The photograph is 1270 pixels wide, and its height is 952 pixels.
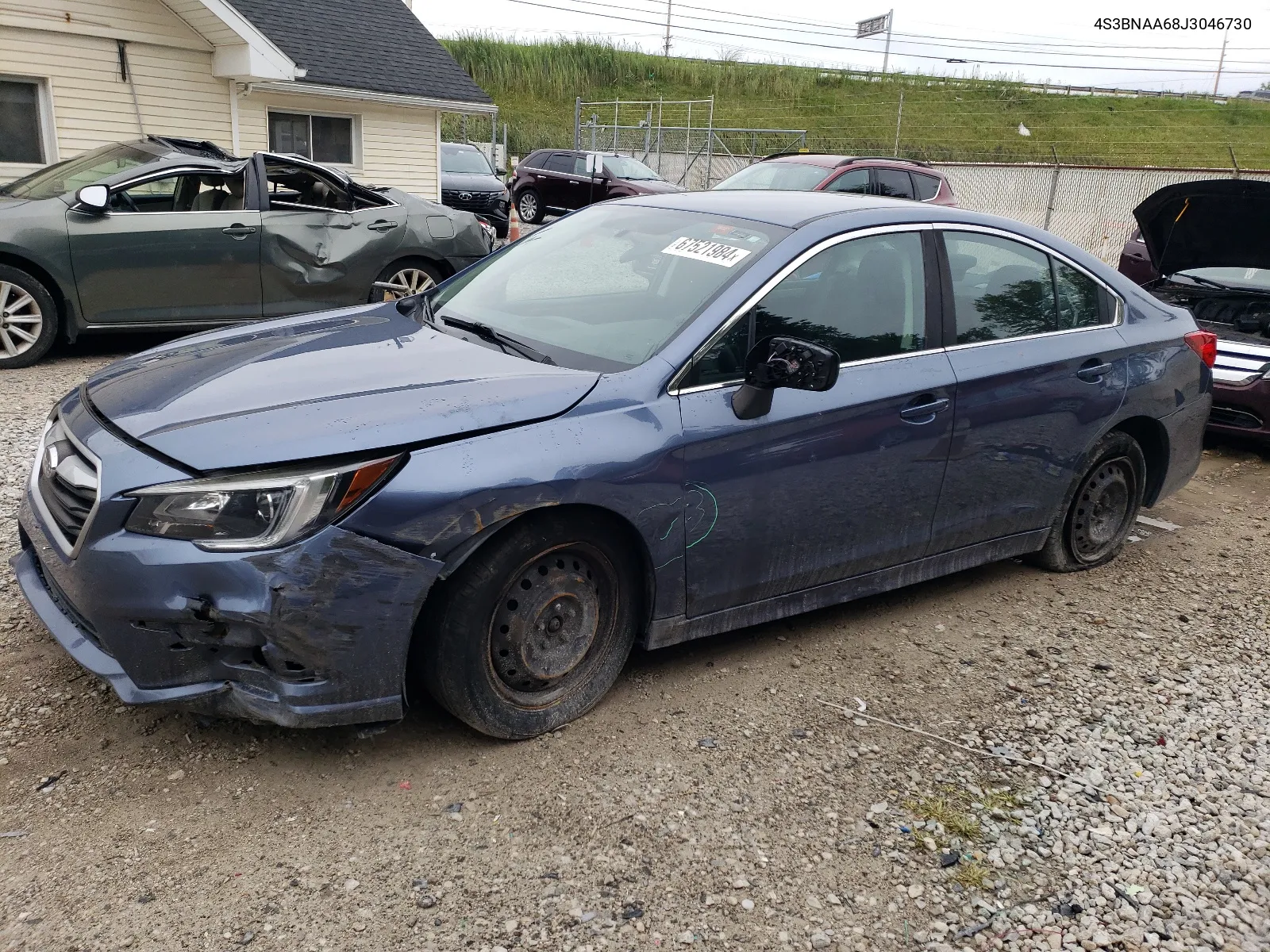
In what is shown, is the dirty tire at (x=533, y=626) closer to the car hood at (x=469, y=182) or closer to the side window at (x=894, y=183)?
the side window at (x=894, y=183)

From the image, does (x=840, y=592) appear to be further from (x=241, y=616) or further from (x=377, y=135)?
(x=377, y=135)

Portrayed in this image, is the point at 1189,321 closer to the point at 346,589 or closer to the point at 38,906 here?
the point at 346,589

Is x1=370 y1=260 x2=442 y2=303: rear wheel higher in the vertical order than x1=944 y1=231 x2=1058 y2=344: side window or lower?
lower

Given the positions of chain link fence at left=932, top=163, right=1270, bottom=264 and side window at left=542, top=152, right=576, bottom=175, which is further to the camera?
side window at left=542, top=152, right=576, bottom=175

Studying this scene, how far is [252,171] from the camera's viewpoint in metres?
8.39

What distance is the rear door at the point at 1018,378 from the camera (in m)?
4.13

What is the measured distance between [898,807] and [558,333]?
1.91m

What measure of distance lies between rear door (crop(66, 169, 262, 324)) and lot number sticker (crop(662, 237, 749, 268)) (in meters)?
5.41

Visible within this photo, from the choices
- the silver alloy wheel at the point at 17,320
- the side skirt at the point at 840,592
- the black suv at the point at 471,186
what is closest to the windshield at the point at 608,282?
the side skirt at the point at 840,592

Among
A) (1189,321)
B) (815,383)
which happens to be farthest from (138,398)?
(1189,321)

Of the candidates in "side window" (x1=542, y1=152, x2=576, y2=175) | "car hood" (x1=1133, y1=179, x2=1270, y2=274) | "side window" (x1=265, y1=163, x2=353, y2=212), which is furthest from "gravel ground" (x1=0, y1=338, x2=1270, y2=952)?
"side window" (x1=542, y1=152, x2=576, y2=175)

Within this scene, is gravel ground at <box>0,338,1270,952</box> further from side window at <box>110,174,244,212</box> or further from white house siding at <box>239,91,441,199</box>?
white house siding at <box>239,91,441,199</box>

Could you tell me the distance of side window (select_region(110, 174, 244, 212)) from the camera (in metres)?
7.86

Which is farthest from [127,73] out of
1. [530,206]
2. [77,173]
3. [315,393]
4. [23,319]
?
[315,393]
